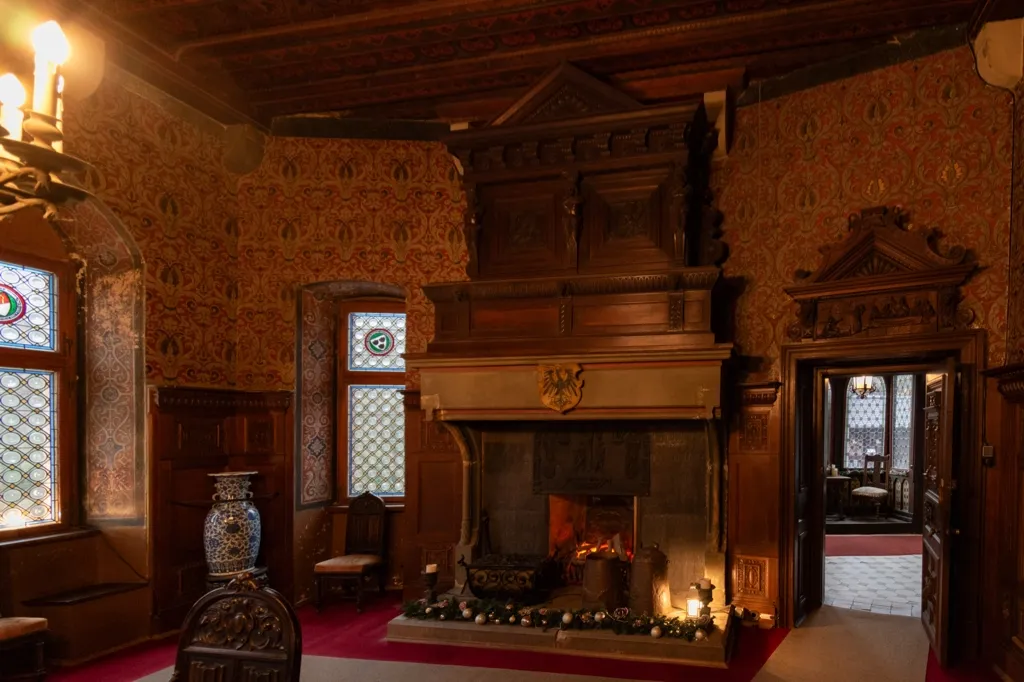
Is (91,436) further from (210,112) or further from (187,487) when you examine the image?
(210,112)

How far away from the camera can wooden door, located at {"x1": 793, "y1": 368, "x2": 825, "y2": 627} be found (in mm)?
5719

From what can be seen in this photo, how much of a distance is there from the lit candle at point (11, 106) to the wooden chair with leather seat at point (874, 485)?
11.7 metres

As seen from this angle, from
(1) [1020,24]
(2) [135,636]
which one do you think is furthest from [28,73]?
(1) [1020,24]

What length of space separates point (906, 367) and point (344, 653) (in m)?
4.81

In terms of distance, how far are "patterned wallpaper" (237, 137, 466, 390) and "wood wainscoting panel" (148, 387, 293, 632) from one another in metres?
0.33

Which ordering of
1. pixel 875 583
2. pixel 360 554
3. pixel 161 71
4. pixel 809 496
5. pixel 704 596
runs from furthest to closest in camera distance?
pixel 875 583, pixel 360 554, pixel 809 496, pixel 161 71, pixel 704 596

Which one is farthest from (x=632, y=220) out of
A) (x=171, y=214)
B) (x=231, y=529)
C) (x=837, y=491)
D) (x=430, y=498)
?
(x=837, y=491)

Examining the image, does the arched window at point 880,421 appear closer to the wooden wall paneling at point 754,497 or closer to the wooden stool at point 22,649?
the wooden wall paneling at point 754,497

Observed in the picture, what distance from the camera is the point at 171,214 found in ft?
19.0

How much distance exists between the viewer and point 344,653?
5.15 m

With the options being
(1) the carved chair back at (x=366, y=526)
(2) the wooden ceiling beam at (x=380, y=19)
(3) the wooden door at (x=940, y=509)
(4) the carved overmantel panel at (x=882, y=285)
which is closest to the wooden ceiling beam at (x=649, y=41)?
(2) the wooden ceiling beam at (x=380, y=19)

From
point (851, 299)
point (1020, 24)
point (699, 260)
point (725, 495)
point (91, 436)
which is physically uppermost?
point (1020, 24)

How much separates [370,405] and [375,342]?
0.66 metres

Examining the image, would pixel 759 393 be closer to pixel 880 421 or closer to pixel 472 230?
pixel 472 230
